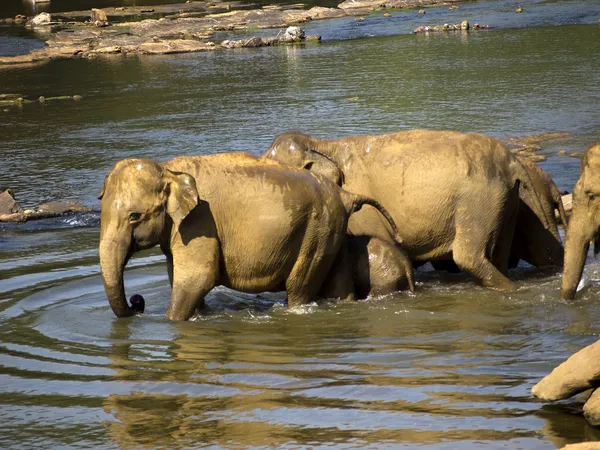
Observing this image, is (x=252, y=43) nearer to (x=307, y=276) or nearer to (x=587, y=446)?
(x=307, y=276)

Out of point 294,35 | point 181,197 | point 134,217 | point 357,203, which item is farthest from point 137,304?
point 294,35

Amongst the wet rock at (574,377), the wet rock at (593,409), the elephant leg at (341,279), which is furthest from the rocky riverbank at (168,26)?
the wet rock at (593,409)

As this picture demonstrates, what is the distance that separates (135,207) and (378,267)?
7.18 feet

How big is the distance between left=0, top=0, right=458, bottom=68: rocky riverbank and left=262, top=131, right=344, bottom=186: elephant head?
1064 inches

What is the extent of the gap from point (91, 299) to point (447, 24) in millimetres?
27302

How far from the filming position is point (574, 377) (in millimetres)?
6367

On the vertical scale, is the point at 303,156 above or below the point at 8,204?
above

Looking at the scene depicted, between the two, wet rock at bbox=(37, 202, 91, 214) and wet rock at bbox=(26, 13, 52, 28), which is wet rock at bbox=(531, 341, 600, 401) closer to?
wet rock at bbox=(37, 202, 91, 214)

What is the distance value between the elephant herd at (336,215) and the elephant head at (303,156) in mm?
11

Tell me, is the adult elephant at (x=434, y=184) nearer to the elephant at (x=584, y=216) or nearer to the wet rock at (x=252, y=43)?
the elephant at (x=584, y=216)

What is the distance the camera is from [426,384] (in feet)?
23.8

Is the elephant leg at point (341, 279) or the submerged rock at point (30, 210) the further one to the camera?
the submerged rock at point (30, 210)

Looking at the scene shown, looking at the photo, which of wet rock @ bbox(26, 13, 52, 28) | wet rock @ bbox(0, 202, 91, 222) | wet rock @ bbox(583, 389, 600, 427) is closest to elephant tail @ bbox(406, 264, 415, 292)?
wet rock @ bbox(583, 389, 600, 427)

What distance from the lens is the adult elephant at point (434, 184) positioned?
986cm
